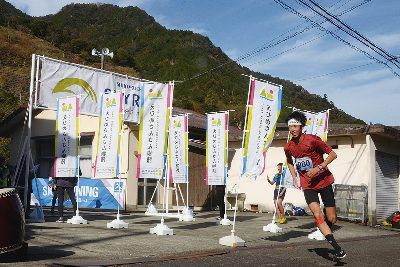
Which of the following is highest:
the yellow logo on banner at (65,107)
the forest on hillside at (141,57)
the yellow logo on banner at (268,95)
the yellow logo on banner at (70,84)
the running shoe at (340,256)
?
the forest on hillside at (141,57)

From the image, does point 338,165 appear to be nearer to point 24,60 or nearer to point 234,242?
point 234,242

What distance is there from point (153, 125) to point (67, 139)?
288 cm

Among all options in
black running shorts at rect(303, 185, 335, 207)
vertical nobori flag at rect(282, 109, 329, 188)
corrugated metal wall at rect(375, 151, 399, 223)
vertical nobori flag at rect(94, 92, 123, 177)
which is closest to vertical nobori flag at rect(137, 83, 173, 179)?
vertical nobori flag at rect(94, 92, 123, 177)

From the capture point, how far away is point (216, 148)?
42.0 ft

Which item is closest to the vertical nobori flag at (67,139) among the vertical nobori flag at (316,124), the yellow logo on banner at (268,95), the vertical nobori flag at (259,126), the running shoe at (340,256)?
the vertical nobori flag at (259,126)

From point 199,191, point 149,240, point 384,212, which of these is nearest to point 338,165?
point 384,212

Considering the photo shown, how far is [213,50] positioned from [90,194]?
71623 millimetres

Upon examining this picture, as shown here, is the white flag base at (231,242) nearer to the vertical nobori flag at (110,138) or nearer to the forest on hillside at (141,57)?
the vertical nobori flag at (110,138)

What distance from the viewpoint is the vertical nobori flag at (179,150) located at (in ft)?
43.3

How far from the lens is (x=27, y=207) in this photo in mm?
10922

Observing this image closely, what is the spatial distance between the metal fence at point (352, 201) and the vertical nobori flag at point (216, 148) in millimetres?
4897

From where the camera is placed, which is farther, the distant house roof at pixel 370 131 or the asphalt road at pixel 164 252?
the distant house roof at pixel 370 131

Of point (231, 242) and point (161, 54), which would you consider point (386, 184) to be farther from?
point (161, 54)

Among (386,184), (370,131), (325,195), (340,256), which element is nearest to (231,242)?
(325,195)
